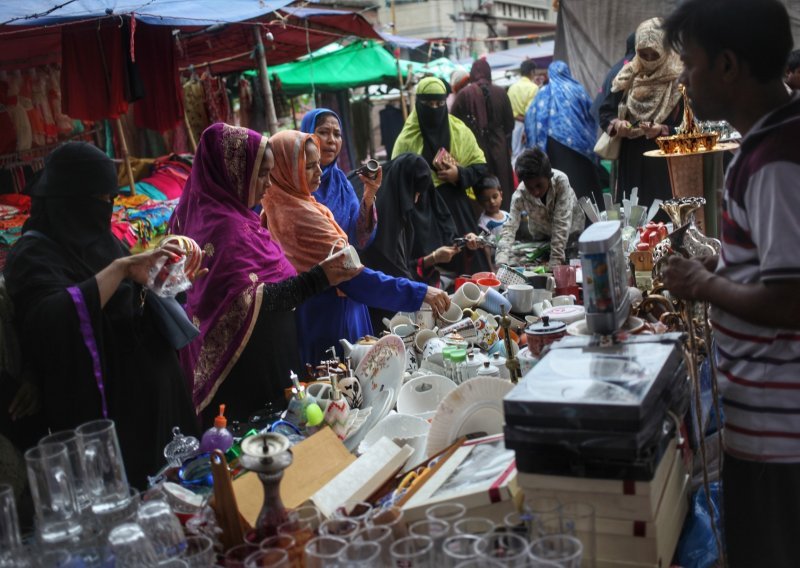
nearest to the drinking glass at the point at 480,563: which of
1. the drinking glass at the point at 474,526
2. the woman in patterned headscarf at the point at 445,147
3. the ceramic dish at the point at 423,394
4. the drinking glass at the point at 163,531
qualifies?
the drinking glass at the point at 474,526

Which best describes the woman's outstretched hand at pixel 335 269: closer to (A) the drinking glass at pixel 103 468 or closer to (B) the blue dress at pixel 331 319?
(B) the blue dress at pixel 331 319

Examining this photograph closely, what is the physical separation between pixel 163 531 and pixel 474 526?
0.54m

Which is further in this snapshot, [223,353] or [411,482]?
[223,353]

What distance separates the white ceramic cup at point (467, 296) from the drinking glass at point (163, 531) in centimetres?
179

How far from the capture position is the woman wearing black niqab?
2047 mm

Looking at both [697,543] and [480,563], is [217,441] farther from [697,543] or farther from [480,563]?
[697,543]

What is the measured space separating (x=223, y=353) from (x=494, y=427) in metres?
1.21

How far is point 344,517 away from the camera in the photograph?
129 centimetres

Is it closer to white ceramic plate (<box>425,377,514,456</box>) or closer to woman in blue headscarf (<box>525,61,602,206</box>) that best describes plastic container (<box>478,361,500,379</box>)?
white ceramic plate (<box>425,377,514,456</box>)

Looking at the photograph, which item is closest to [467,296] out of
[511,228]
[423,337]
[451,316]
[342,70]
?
[451,316]

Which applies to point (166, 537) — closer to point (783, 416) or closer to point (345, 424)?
point (345, 424)

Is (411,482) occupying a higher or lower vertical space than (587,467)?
lower

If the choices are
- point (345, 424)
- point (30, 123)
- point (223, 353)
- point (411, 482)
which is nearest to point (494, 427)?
point (411, 482)

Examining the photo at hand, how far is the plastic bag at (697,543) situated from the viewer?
159cm
